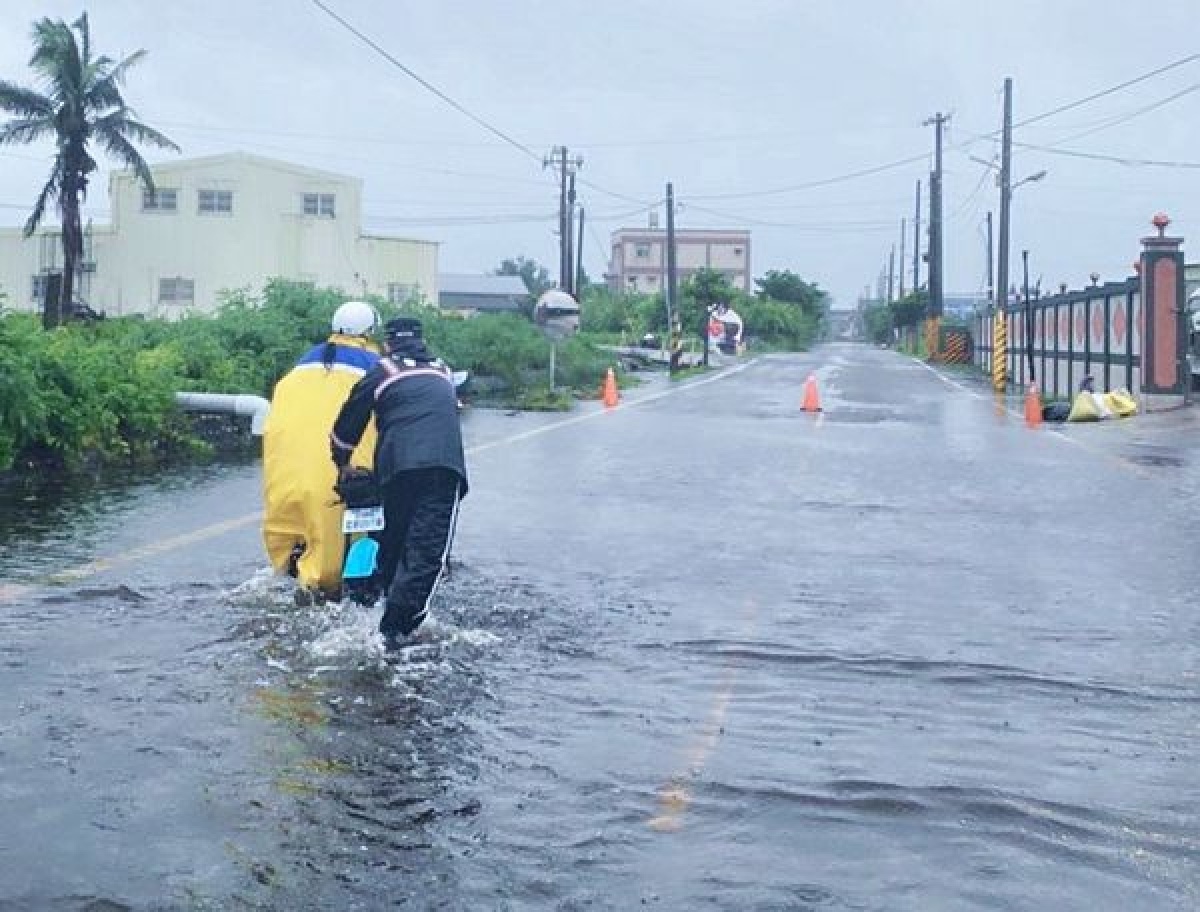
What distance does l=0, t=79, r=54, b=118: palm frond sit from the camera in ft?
170

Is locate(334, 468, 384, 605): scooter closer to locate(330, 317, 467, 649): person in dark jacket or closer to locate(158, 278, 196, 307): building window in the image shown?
locate(330, 317, 467, 649): person in dark jacket

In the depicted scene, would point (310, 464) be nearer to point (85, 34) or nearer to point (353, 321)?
point (353, 321)

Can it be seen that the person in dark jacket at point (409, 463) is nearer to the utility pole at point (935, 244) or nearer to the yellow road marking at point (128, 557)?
the yellow road marking at point (128, 557)

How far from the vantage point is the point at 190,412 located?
62.5ft

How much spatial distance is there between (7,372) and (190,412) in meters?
5.05

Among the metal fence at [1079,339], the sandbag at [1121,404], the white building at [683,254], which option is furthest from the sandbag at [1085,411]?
the white building at [683,254]

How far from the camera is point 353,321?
341 inches

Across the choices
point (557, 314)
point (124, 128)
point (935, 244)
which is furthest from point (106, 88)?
point (935, 244)

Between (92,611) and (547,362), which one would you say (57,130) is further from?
(92,611)

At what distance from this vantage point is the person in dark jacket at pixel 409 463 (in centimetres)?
766

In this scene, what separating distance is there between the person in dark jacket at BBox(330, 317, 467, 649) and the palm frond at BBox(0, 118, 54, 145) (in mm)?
47727

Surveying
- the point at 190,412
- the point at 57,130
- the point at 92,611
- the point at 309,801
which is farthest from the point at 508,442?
the point at 57,130

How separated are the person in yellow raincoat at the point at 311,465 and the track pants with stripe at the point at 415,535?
45 cm

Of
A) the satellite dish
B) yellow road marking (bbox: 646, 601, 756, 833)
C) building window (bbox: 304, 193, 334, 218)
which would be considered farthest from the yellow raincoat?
building window (bbox: 304, 193, 334, 218)
